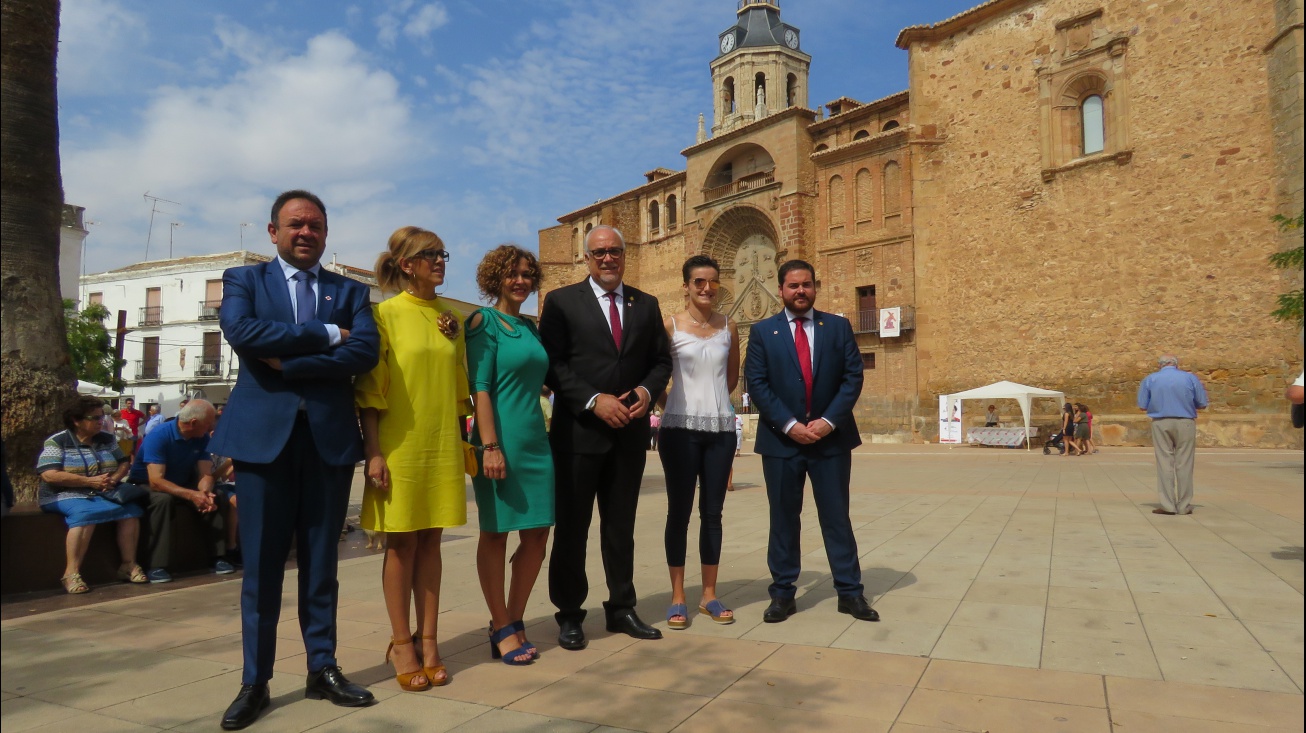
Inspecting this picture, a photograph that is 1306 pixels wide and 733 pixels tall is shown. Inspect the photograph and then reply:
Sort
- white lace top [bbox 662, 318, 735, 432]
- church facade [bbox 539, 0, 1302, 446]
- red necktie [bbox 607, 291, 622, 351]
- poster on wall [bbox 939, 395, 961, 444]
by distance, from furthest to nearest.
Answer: poster on wall [bbox 939, 395, 961, 444], church facade [bbox 539, 0, 1302, 446], white lace top [bbox 662, 318, 735, 432], red necktie [bbox 607, 291, 622, 351]

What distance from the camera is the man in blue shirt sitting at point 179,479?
5.83 meters

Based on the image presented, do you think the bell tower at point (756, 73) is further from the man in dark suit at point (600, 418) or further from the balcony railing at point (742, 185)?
the man in dark suit at point (600, 418)

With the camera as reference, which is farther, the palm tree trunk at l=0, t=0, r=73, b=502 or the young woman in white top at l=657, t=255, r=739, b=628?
the palm tree trunk at l=0, t=0, r=73, b=502

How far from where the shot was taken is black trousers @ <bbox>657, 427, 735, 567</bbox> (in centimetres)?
445

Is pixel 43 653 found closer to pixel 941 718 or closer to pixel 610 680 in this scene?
pixel 610 680

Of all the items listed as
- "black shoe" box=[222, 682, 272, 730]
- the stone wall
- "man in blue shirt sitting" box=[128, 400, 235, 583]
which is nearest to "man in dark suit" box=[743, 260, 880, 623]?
"black shoe" box=[222, 682, 272, 730]

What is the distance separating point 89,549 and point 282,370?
11.5 feet

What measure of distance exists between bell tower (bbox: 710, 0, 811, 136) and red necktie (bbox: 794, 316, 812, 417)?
162 ft

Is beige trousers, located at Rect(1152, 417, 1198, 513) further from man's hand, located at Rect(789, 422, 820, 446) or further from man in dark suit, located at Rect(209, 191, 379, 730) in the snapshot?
man in dark suit, located at Rect(209, 191, 379, 730)

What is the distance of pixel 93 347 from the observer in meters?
26.8

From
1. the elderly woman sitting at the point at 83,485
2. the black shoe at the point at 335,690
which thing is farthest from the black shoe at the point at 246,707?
the elderly woman sitting at the point at 83,485

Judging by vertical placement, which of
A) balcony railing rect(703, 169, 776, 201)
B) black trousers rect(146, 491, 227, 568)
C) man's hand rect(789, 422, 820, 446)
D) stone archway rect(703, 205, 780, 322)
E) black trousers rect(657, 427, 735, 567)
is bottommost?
black trousers rect(146, 491, 227, 568)

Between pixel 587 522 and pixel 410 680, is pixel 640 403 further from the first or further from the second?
pixel 410 680

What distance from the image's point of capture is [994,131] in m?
28.1
